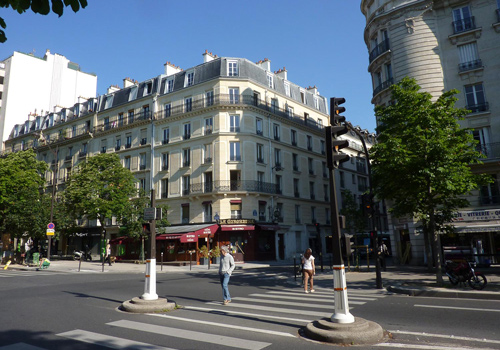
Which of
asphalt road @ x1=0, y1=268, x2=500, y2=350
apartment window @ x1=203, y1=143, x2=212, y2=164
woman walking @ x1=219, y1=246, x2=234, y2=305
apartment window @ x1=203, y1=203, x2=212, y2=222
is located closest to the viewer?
asphalt road @ x1=0, y1=268, x2=500, y2=350

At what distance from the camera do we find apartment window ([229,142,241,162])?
107 ft

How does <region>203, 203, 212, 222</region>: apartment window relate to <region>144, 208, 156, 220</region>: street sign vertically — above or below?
above

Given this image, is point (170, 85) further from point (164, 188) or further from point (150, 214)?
point (150, 214)

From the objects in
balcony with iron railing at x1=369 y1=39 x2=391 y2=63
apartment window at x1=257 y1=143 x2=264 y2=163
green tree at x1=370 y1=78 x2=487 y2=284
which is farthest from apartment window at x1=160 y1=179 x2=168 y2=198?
green tree at x1=370 y1=78 x2=487 y2=284

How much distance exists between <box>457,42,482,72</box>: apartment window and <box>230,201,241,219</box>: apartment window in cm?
1924

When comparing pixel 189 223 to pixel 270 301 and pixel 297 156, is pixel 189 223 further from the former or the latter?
pixel 270 301

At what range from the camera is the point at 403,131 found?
13.5 metres

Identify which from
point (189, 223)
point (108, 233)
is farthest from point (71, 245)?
point (189, 223)

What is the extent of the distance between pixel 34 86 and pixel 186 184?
122 feet

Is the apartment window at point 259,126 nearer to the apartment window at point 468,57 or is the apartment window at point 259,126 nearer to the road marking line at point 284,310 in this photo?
the apartment window at point 468,57

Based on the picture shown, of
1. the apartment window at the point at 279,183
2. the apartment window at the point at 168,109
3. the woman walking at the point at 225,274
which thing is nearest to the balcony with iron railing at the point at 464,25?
the apartment window at the point at 279,183

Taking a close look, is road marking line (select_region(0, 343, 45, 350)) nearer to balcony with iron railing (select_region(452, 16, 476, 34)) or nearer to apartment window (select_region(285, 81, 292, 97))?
balcony with iron railing (select_region(452, 16, 476, 34))

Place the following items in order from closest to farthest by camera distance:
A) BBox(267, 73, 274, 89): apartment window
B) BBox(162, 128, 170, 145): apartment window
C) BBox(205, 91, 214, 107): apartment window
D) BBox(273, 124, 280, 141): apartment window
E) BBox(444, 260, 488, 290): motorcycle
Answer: BBox(444, 260, 488, 290): motorcycle, BBox(205, 91, 214, 107): apartment window, BBox(273, 124, 280, 141): apartment window, BBox(162, 128, 170, 145): apartment window, BBox(267, 73, 274, 89): apartment window

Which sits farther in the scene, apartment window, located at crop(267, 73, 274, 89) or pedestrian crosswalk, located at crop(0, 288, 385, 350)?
apartment window, located at crop(267, 73, 274, 89)
